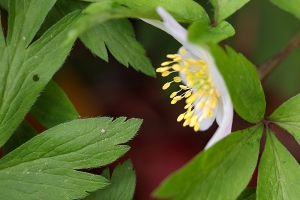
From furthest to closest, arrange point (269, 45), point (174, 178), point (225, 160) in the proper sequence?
point (269, 45) → point (225, 160) → point (174, 178)

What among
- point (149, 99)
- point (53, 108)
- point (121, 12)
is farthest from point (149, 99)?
point (121, 12)

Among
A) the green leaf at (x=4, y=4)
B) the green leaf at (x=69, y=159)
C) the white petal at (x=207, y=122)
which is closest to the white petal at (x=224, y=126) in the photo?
the white petal at (x=207, y=122)

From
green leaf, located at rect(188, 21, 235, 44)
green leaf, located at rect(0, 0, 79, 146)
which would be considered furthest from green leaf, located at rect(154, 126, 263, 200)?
green leaf, located at rect(0, 0, 79, 146)

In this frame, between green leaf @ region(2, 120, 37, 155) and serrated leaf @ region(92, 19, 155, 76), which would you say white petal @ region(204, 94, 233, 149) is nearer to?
serrated leaf @ region(92, 19, 155, 76)

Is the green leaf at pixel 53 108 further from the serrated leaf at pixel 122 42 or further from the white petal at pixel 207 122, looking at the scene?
the white petal at pixel 207 122

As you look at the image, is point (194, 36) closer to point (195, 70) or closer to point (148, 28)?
point (195, 70)

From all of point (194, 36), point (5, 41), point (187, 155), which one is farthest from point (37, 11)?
point (187, 155)

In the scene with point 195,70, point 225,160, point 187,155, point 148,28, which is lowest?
point 187,155
